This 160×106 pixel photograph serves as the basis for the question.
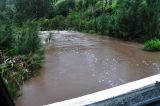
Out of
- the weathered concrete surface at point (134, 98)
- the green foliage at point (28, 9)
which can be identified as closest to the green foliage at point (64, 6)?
the green foliage at point (28, 9)

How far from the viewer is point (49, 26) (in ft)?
57.3

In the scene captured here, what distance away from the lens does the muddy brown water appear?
20.7 feet

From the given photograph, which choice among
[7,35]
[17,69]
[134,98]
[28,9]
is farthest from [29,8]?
[134,98]

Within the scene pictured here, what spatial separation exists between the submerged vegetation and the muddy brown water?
363mm

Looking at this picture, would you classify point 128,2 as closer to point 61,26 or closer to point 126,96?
point 61,26

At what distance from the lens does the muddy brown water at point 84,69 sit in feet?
20.7

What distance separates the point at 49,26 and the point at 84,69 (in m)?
9.93

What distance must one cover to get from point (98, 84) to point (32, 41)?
95.0 inches

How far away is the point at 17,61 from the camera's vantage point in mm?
7164

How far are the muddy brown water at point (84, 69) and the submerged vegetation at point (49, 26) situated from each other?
1.19 ft

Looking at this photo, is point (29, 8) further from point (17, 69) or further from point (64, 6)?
point (17, 69)

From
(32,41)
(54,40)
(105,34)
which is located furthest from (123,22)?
(32,41)

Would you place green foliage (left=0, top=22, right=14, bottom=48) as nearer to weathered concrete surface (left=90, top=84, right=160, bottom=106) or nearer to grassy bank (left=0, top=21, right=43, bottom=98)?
grassy bank (left=0, top=21, right=43, bottom=98)

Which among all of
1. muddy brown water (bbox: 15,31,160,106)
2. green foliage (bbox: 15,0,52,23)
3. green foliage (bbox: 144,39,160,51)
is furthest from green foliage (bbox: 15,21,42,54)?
green foliage (bbox: 15,0,52,23)
